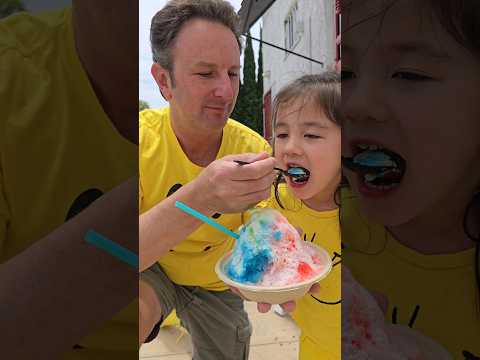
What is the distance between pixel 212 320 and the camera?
66cm

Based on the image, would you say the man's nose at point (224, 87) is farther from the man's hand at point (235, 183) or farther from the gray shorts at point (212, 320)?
the gray shorts at point (212, 320)

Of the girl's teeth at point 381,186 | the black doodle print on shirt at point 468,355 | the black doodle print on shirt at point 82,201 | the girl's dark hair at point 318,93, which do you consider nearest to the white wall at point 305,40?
the girl's dark hair at point 318,93

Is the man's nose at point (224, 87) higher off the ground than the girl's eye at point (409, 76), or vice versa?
the girl's eye at point (409, 76)

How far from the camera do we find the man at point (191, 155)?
21.7 inches

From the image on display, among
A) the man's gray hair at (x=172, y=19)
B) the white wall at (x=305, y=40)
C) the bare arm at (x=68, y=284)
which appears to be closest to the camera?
the bare arm at (x=68, y=284)

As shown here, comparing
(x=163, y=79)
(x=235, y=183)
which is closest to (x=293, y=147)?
(x=235, y=183)

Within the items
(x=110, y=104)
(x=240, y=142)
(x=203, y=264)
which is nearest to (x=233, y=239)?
(x=203, y=264)

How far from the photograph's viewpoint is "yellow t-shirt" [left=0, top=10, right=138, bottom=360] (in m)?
0.42

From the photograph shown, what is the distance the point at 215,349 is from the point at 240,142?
1.29 ft

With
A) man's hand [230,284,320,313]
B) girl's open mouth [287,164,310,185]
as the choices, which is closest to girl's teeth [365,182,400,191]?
girl's open mouth [287,164,310,185]

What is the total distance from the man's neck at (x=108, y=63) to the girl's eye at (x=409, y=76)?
1.42 ft

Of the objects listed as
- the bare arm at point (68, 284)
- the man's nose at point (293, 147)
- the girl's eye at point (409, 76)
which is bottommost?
the bare arm at point (68, 284)

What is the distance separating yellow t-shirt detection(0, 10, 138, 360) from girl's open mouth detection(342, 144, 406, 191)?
0.39 meters

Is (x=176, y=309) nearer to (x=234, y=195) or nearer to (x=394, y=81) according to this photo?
(x=234, y=195)
